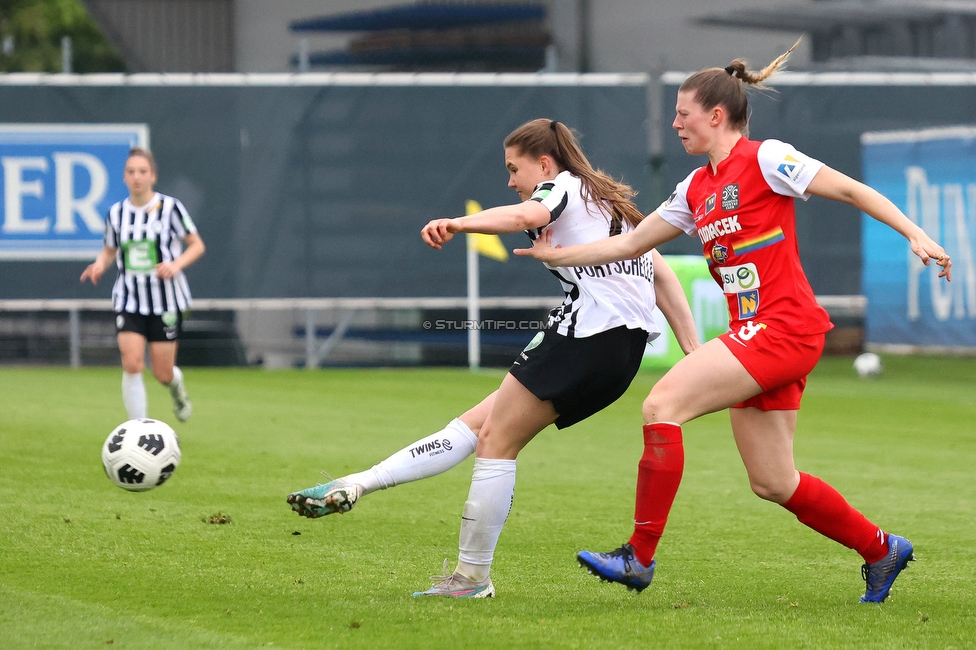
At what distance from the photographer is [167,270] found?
30.7 ft

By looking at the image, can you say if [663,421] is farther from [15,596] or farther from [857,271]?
[857,271]

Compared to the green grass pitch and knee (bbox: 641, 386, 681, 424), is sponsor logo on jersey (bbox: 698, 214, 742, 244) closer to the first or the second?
knee (bbox: 641, 386, 681, 424)

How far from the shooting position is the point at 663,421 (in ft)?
14.9

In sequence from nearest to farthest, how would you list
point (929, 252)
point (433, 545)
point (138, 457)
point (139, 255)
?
1. point (929, 252)
2. point (433, 545)
3. point (138, 457)
4. point (139, 255)

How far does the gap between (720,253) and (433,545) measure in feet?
6.67

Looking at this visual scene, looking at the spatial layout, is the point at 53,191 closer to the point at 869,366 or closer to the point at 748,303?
the point at 869,366

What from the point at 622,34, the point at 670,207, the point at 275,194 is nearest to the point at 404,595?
the point at 670,207

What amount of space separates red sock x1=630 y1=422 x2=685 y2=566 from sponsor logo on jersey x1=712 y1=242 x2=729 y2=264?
0.64 m

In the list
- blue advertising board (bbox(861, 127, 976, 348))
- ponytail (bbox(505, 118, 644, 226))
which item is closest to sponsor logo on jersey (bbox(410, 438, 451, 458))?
ponytail (bbox(505, 118, 644, 226))

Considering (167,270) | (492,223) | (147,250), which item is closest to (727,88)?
(492,223)

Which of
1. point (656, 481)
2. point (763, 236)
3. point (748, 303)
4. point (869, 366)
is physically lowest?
point (869, 366)

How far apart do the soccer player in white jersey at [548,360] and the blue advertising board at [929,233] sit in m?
10.4

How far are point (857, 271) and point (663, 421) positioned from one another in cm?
1229

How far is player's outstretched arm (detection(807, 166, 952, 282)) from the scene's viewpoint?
13.9 ft
